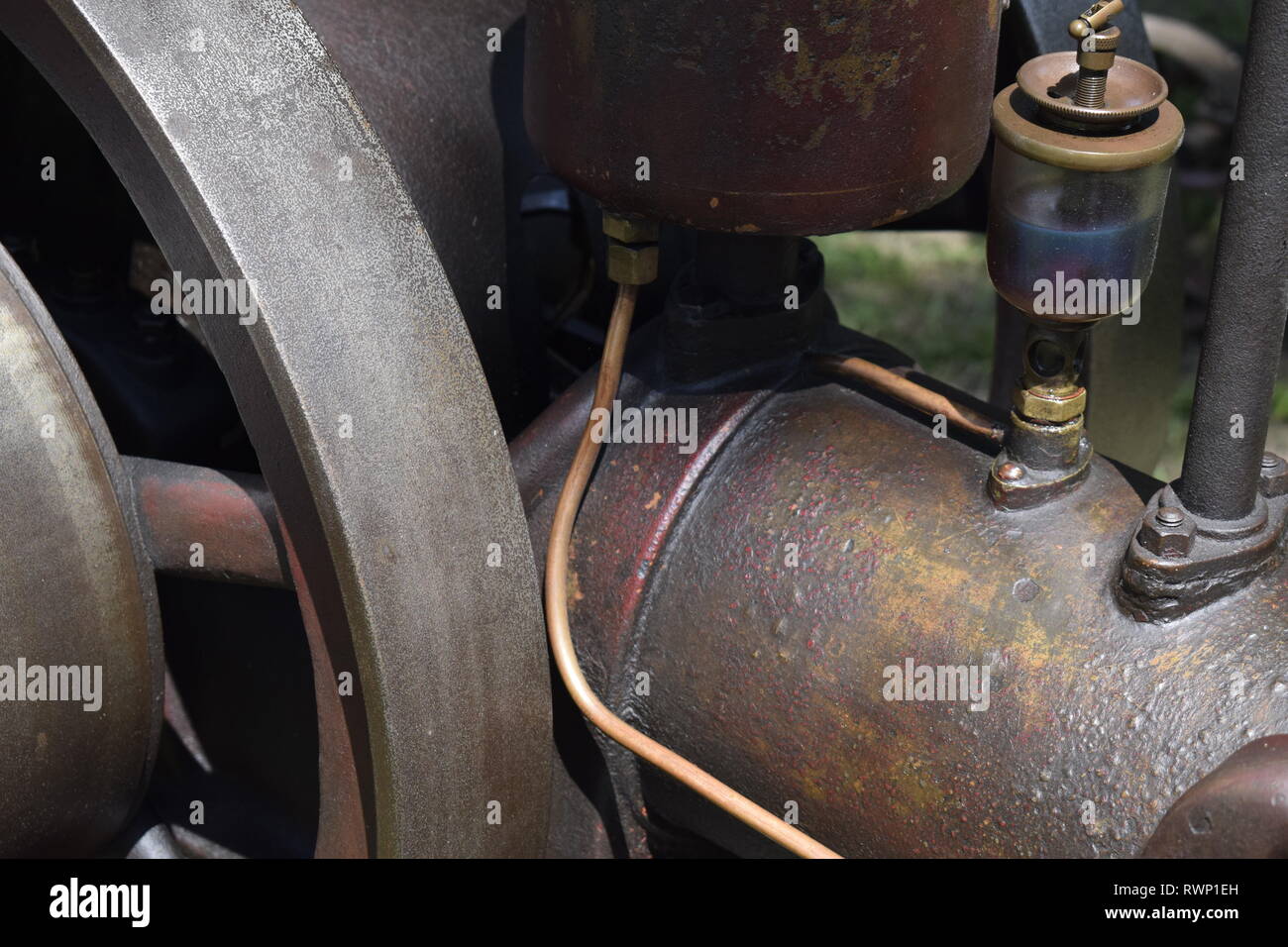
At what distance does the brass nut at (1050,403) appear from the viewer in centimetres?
112

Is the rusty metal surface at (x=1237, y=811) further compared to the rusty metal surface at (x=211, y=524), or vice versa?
the rusty metal surface at (x=211, y=524)

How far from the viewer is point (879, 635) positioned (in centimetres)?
111

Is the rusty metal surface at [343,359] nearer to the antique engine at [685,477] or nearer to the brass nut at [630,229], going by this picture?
the antique engine at [685,477]

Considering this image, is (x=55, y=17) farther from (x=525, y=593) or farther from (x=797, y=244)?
(x=797, y=244)

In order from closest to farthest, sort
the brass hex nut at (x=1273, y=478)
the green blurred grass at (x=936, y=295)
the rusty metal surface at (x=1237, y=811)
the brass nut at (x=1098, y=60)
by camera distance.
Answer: the rusty metal surface at (x=1237, y=811) < the brass nut at (x=1098, y=60) < the brass hex nut at (x=1273, y=478) < the green blurred grass at (x=936, y=295)

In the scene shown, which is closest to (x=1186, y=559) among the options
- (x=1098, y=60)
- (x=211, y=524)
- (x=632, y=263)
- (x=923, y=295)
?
(x=1098, y=60)

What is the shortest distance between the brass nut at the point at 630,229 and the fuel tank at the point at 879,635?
0.44ft

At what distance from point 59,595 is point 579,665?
0.38 metres

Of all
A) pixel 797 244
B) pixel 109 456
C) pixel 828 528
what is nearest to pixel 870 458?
pixel 828 528

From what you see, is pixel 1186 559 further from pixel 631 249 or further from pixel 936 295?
pixel 936 295

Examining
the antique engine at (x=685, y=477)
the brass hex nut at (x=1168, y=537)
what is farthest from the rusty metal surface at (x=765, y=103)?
the brass hex nut at (x=1168, y=537)

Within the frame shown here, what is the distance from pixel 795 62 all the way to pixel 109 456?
0.56 meters

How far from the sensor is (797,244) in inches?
50.6

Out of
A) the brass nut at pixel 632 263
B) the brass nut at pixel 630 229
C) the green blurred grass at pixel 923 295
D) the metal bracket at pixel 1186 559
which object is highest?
the brass nut at pixel 630 229
